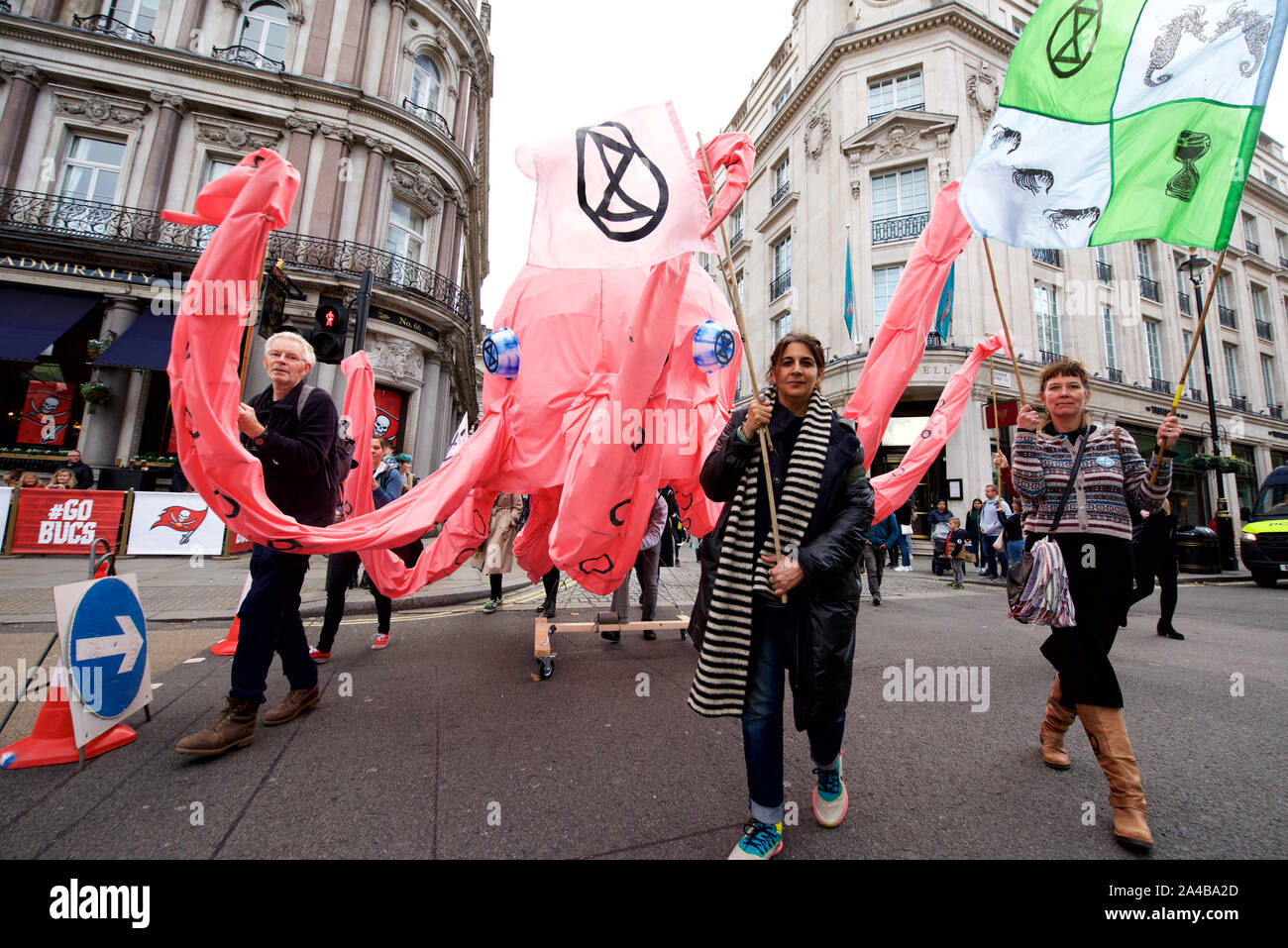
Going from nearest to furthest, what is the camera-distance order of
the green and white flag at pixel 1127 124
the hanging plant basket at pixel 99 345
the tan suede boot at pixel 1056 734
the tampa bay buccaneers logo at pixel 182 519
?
the green and white flag at pixel 1127 124 → the tan suede boot at pixel 1056 734 → the tampa bay buccaneers logo at pixel 182 519 → the hanging plant basket at pixel 99 345

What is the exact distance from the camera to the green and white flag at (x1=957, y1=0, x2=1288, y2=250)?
2.41m

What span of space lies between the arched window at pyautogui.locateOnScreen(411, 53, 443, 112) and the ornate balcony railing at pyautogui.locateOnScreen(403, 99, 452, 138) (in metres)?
0.12

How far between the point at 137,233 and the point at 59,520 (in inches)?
335

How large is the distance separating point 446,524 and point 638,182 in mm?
2540

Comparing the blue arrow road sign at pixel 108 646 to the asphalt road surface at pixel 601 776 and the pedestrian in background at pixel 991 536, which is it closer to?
the asphalt road surface at pixel 601 776

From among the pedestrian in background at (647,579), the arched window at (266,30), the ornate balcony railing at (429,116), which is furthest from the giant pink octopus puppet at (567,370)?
the arched window at (266,30)

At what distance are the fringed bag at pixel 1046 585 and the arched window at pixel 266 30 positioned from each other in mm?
20676

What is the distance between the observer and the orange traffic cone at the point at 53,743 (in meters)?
2.57

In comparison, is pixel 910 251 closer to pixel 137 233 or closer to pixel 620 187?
pixel 620 187

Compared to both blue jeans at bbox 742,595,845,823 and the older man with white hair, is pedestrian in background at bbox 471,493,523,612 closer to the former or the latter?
the older man with white hair

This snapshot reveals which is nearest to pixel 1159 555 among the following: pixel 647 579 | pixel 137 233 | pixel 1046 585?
pixel 1046 585
